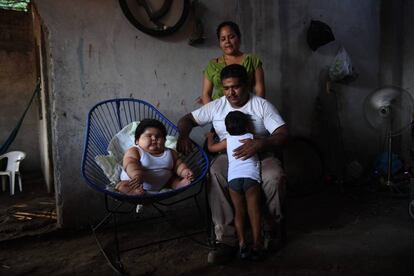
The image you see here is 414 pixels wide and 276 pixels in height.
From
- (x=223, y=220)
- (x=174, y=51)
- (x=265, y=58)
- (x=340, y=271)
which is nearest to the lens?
(x=340, y=271)

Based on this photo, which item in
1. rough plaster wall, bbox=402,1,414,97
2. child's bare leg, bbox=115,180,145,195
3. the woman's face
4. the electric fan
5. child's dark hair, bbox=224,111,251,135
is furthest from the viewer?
rough plaster wall, bbox=402,1,414,97

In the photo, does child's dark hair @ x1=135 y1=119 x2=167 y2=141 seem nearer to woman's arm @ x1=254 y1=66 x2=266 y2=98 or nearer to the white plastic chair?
woman's arm @ x1=254 y1=66 x2=266 y2=98

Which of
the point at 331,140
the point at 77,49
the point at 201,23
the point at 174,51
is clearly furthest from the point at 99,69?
the point at 331,140

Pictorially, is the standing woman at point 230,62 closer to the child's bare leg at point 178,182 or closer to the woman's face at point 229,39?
the woman's face at point 229,39

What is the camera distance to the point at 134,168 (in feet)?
6.20

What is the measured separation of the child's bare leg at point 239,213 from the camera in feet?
6.48

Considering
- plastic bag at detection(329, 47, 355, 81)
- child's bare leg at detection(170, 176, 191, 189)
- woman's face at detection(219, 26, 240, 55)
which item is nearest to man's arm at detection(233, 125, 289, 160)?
child's bare leg at detection(170, 176, 191, 189)

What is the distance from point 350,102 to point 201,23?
6.91 ft

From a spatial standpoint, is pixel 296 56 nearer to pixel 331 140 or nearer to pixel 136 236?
pixel 331 140

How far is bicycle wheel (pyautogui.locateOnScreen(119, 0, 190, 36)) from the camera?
2.49 metres

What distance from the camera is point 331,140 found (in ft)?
12.3

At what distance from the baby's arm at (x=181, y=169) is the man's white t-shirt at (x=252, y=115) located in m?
0.30

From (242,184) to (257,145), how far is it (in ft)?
0.84

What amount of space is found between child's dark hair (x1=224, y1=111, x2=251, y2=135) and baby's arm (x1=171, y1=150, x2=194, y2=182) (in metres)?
0.36
